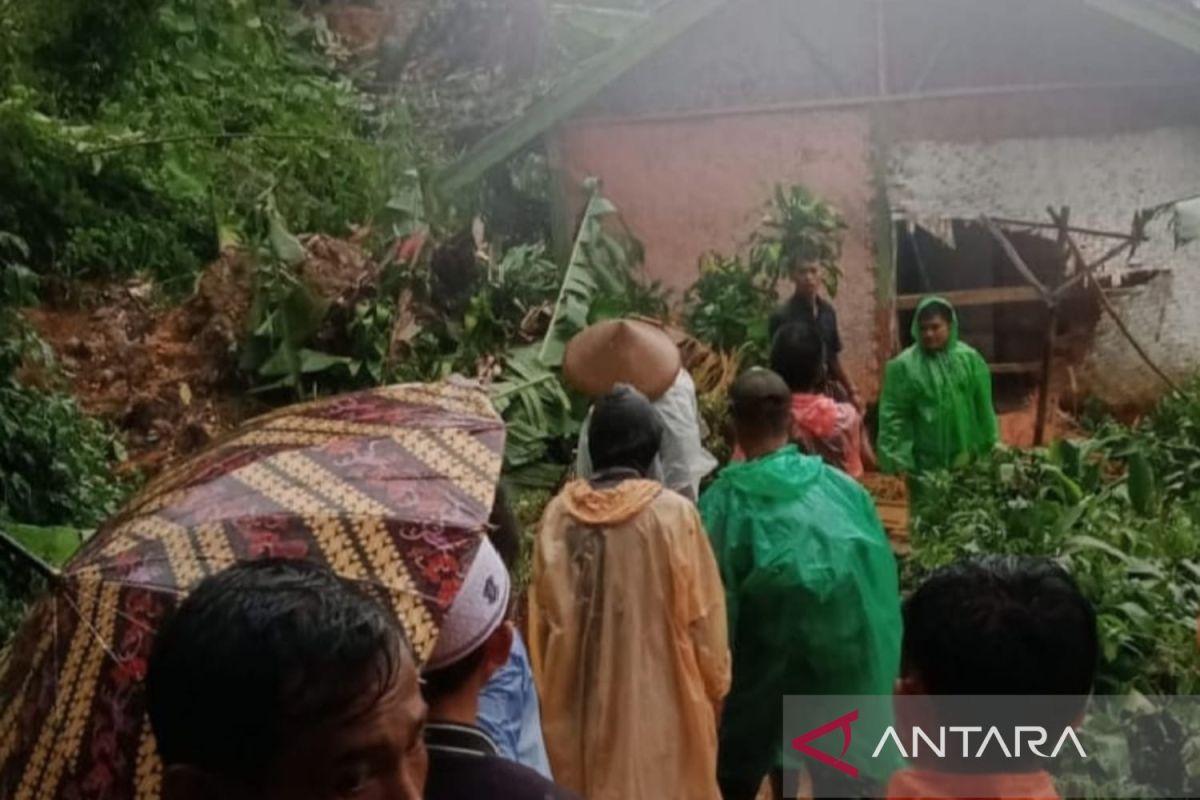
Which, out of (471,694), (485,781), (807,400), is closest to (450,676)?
(471,694)

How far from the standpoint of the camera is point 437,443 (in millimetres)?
2574

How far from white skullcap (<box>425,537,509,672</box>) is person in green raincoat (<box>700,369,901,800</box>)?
1.80 metres

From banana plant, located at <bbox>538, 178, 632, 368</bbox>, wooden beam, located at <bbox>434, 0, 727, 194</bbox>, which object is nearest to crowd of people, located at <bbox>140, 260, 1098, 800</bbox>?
banana plant, located at <bbox>538, 178, 632, 368</bbox>

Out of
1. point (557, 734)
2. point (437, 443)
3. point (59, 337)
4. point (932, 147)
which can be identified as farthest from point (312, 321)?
point (437, 443)

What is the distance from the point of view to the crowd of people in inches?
63.4

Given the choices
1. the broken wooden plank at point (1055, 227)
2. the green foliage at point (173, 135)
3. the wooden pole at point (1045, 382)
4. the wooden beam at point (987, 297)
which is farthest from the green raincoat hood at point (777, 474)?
the broken wooden plank at point (1055, 227)

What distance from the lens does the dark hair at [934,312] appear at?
7074 mm

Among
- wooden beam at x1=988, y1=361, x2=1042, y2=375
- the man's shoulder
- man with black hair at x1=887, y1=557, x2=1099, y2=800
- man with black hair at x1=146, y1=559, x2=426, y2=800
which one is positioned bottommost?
wooden beam at x1=988, y1=361, x2=1042, y2=375

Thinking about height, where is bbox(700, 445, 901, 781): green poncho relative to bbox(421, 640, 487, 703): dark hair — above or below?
below

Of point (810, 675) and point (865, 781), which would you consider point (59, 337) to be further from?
point (865, 781)

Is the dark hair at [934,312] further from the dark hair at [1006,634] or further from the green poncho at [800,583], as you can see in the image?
the dark hair at [1006,634]

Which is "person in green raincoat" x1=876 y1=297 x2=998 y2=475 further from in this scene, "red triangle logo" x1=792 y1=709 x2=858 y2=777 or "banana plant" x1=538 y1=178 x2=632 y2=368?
"red triangle logo" x1=792 y1=709 x2=858 y2=777

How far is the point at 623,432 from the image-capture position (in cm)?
398

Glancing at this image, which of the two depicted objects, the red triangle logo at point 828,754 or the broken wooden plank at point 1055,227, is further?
the broken wooden plank at point 1055,227
